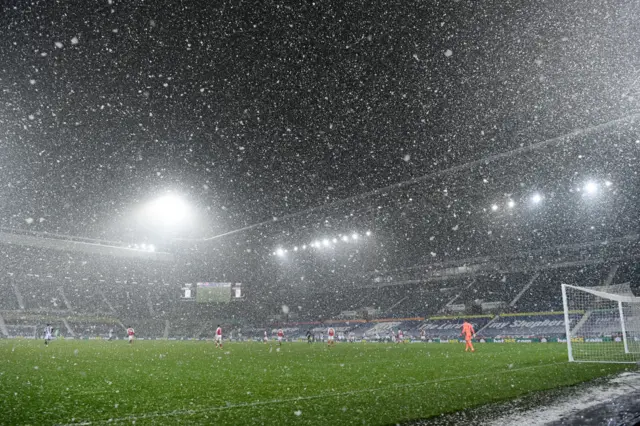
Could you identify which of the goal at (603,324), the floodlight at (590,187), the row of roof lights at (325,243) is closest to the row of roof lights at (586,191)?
the floodlight at (590,187)

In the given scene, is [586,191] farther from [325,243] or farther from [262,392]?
[262,392]

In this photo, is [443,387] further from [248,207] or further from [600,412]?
[248,207]

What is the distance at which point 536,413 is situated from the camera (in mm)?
6117

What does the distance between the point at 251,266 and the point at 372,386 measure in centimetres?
5190

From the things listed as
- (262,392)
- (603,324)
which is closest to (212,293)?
(603,324)

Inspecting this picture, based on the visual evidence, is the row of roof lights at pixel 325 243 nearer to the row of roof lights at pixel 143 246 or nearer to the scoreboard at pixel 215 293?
the scoreboard at pixel 215 293

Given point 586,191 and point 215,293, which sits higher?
point 586,191

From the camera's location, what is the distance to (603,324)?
89.9ft

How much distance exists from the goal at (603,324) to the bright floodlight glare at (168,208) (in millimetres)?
32794

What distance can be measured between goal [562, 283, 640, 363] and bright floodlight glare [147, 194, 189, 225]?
3279 centimetres

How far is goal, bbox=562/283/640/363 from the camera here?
16.9 metres

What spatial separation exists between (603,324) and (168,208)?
3644 centimetres

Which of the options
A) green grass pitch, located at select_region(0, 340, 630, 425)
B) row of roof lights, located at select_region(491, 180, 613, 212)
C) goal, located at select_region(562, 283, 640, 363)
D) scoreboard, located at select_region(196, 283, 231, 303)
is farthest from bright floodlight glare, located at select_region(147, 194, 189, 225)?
goal, located at select_region(562, 283, 640, 363)

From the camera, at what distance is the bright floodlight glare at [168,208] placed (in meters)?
40.8
